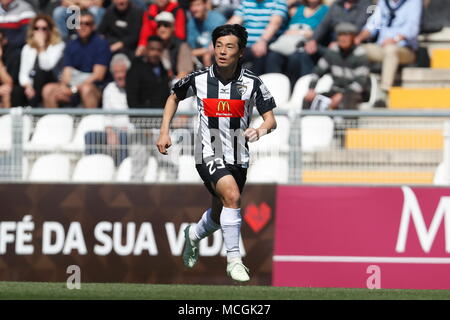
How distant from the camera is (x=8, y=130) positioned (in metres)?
14.3

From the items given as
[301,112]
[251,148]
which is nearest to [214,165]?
[251,148]

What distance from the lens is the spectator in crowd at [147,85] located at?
15398mm

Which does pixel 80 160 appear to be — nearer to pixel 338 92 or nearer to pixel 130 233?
pixel 130 233

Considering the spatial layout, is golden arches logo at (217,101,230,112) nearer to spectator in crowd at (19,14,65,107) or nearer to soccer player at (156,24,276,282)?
soccer player at (156,24,276,282)

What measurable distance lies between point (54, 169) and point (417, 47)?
5.66 m

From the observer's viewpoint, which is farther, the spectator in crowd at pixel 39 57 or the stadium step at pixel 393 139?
the spectator in crowd at pixel 39 57

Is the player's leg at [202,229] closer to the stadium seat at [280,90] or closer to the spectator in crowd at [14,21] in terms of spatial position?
the stadium seat at [280,90]

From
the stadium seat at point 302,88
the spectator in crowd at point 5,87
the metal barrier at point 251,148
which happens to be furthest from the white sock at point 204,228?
the spectator in crowd at point 5,87

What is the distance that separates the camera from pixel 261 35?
55.2 ft

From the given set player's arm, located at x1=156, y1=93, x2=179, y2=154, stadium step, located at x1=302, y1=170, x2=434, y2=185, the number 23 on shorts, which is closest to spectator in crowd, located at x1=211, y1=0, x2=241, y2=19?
stadium step, located at x1=302, y1=170, x2=434, y2=185

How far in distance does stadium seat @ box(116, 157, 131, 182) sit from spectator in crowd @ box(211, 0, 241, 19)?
4.10 m

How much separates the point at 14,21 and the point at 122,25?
1.69m

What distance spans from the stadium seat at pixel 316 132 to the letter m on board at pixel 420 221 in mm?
1068
